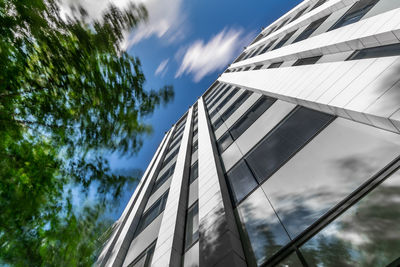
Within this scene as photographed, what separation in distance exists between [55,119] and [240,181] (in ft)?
20.0

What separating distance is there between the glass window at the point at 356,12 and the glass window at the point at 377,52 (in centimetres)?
255

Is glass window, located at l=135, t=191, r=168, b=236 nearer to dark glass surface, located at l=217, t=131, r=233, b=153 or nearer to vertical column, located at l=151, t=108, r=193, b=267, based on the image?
vertical column, located at l=151, t=108, r=193, b=267

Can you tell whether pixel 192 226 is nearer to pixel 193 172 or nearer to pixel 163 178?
pixel 193 172

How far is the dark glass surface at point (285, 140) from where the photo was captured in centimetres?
636

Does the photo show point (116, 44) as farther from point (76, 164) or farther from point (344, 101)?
point (344, 101)

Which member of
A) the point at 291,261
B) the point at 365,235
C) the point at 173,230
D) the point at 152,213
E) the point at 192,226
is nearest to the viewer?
the point at 365,235

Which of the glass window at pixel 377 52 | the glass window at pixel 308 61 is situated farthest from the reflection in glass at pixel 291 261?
the glass window at pixel 308 61

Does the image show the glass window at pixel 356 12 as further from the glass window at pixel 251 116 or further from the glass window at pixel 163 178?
the glass window at pixel 163 178

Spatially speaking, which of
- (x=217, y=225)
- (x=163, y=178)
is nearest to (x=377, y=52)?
(x=217, y=225)

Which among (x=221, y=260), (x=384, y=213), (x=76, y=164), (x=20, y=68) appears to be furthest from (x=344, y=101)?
(x=20, y=68)

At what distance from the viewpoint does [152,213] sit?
43.1ft

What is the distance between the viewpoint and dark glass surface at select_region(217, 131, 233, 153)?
1109 cm

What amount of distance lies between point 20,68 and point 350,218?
763cm

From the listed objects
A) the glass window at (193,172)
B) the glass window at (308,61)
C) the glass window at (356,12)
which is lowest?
the glass window at (193,172)
